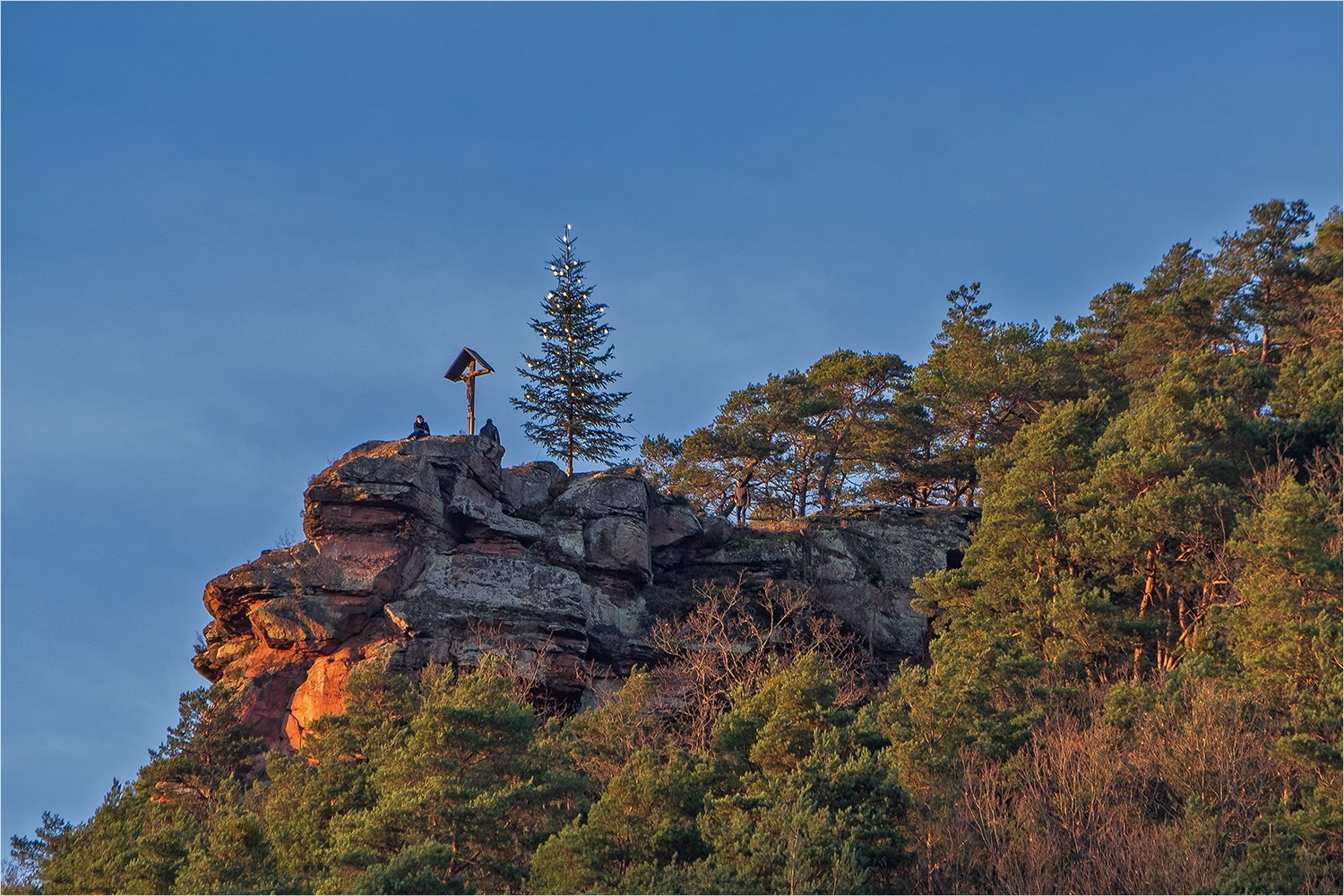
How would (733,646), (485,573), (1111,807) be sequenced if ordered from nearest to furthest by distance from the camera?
(1111,807)
(733,646)
(485,573)

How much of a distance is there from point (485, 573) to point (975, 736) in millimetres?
16686

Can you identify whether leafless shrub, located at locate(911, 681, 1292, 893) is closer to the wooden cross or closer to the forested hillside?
the forested hillside

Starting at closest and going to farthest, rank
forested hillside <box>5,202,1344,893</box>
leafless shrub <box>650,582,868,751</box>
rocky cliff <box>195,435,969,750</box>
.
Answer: forested hillside <box>5,202,1344,893</box>
leafless shrub <box>650,582,868,751</box>
rocky cliff <box>195,435,969,750</box>

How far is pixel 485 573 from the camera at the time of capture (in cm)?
3375

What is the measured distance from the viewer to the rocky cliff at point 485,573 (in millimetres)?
32406

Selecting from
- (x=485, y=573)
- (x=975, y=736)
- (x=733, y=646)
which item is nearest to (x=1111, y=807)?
(x=975, y=736)

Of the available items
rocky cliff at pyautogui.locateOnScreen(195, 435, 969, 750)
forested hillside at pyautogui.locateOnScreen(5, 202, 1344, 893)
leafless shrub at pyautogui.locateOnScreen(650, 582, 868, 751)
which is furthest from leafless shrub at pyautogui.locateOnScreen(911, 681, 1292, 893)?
rocky cliff at pyautogui.locateOnScreen(195, 435, 969, 750)

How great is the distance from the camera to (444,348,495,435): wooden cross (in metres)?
36.6

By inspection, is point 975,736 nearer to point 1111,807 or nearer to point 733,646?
point 1111,807

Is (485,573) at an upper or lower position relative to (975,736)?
upper

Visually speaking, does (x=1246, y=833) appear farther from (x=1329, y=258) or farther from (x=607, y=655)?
(x=1329, y=258)

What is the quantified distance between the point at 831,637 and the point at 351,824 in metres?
19.3

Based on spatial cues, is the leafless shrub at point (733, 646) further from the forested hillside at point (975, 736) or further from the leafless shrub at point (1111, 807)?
the leafless shrub at point (1111, 807)

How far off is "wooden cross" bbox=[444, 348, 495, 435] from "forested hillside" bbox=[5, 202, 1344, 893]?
8932 millimetres
